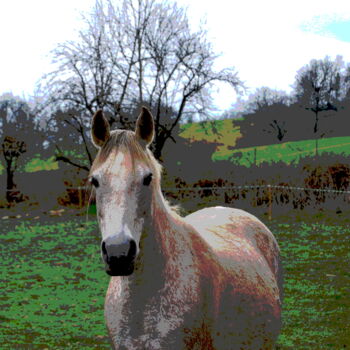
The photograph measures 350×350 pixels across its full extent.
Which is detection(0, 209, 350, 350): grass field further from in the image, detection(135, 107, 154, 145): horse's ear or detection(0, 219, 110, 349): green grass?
detection(135, 107, 154, 145): horse's ear

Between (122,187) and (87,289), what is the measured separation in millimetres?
6880

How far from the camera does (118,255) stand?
2.34 meters

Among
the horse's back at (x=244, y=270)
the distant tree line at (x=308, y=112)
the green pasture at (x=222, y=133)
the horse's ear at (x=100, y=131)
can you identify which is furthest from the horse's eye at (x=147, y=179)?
the distant tree line at (x=308, y=112)

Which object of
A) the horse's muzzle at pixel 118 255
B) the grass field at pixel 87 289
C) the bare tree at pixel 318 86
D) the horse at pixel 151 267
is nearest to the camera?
the horse's muzzle at pixel 118 255

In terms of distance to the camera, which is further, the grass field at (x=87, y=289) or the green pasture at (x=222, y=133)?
the green pasture at (x=222, y=133)

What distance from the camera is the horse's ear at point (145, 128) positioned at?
2.77 meters

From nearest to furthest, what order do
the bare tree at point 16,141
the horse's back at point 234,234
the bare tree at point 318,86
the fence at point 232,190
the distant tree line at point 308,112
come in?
the horse's back at point 234,234
the fence at point 232,190
the bare tree at point 16,141
the distant tree line at point 308,112
the bare tree at point 318,86

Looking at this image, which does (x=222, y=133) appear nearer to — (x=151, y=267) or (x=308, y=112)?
(x=308, y=112)

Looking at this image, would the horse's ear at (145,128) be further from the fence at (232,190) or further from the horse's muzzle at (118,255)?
the fence at (232,190)

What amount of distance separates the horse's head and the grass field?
3943 mm

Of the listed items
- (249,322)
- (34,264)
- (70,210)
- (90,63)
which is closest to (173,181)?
(70,210)

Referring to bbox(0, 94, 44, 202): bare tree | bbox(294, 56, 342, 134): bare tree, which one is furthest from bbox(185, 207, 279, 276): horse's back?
bbox(294, 56, 342, 134): bare tree

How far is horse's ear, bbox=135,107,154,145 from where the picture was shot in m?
2.77

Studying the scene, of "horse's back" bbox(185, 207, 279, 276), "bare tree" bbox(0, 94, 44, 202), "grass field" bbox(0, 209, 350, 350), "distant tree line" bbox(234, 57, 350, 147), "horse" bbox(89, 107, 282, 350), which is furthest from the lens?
"distant tree line" bbox(234, 57, 350, 147)
